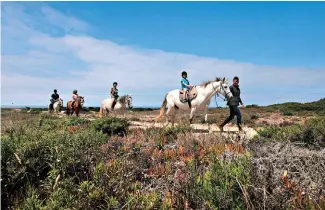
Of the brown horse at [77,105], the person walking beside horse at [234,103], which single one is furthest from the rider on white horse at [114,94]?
the person walking beside horse at [234,103]

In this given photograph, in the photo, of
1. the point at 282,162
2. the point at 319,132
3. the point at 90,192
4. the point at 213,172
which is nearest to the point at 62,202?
the point at 90,192

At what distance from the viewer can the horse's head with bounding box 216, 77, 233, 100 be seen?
1495 cm

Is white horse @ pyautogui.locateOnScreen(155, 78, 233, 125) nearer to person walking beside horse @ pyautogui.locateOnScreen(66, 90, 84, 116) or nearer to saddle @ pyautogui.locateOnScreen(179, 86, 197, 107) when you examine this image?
saddle @ pyautogui.locateOnScreen(179, 86, 197, 107)

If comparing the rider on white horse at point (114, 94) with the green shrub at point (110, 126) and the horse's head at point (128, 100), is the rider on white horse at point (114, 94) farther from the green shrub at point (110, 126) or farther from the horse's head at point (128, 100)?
the green shrub at point (110, 126)

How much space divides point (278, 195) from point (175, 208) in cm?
136

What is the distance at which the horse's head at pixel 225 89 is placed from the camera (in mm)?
14947

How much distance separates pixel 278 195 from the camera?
11.5 ft

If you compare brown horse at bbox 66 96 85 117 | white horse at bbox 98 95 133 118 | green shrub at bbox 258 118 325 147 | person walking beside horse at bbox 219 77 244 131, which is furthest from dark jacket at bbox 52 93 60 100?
A: green shrub at bbox 258 118 325 147

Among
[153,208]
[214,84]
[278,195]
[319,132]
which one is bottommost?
[153,208]

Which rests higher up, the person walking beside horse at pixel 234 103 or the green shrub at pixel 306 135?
the person walking beside horse at pixel 234 103

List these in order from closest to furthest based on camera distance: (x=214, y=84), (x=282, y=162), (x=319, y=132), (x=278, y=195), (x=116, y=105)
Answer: (x=278, y=195)
(x=282, y=162)
(x=319, y=132)
(x=214, y=84)
(x=116, y=105)

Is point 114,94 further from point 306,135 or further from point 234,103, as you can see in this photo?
point 306,135

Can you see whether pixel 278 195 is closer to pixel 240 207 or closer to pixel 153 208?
pixel 240 207

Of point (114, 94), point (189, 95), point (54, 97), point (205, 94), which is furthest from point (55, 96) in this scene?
point (205, 94)
